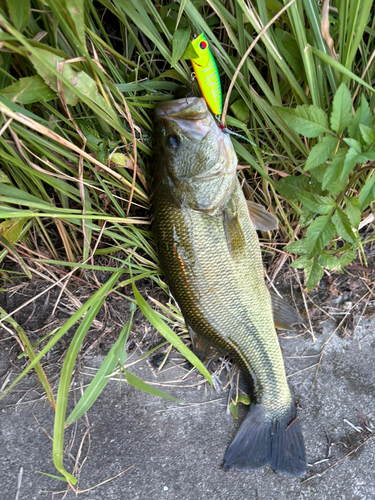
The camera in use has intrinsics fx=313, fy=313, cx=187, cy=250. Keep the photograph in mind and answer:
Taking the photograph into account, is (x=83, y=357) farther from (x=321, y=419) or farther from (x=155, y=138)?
(x=321, y=419)

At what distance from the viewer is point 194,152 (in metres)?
1.38

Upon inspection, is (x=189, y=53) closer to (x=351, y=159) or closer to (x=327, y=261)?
(x=351, y=159)

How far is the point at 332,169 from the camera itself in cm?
112

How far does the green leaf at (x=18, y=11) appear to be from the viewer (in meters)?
0.96

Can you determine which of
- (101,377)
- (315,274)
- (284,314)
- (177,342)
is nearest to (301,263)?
(315,274)

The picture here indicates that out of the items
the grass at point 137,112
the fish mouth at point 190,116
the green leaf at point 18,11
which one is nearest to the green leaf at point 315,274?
the grass at point 137,112

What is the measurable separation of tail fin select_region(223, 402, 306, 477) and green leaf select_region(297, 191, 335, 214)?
44.8 inches

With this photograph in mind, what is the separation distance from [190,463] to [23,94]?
2.01 metres

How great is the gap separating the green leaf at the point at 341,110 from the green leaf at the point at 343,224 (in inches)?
11.7

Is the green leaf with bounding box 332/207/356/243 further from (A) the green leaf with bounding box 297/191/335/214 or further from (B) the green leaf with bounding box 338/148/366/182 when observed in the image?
(B) the green leaf with bounding box 338/148/366/182

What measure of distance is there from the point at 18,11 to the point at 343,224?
1303 millimetres

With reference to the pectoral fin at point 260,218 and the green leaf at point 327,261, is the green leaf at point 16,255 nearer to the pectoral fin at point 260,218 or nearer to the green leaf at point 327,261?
the pectoral fin at point 260,218

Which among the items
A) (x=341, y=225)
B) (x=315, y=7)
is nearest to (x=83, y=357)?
(x=341, y=225)

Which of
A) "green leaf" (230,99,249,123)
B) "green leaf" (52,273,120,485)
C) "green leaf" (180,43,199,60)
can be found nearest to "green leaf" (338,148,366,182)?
"green leaf" (230,99,249,123)
